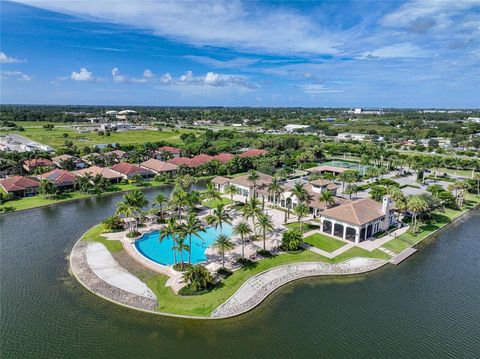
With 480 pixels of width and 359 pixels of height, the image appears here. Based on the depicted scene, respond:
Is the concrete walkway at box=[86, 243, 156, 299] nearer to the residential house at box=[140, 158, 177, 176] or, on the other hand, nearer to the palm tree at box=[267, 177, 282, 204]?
the palm tree at box=[267, 177, 282, 204]

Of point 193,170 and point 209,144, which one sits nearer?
point 193,170

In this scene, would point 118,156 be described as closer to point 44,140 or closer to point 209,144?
point 209,144

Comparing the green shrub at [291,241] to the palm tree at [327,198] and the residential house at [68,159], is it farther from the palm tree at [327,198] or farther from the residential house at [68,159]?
the residential house at [68,159]

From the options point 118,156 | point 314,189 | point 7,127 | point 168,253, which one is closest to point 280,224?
point 314,189

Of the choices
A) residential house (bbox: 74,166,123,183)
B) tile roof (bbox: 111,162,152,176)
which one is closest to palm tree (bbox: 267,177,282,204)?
tile roof (bbox: 111,162,152,176)

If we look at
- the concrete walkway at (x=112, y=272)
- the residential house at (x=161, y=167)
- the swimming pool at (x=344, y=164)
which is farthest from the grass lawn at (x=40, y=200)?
the swimming pool at (x=344, y=164)

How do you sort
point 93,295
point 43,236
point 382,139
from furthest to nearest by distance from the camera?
point 382,139 → point 43,236 → point 93,295

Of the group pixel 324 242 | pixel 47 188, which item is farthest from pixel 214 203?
pixel 47 188

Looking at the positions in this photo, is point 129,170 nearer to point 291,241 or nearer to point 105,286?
point 105,286
